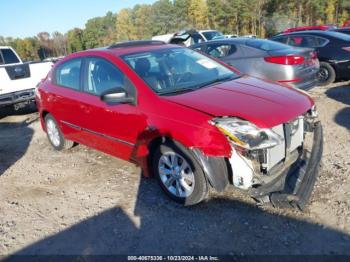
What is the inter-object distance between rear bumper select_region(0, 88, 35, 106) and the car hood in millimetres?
6086

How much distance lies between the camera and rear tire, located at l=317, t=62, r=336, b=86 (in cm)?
884

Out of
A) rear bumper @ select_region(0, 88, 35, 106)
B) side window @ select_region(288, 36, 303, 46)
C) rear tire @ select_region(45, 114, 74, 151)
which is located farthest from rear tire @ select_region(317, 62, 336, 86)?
rear bumper @ select_region(0, 88, 35, 106)

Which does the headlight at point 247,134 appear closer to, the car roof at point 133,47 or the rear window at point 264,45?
the car roof at point 133,47

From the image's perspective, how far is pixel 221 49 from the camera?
27.2 feet

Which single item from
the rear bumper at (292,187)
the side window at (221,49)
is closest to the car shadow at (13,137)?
the rear bumper at (292,187)

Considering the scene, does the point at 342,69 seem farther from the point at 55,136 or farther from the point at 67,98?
the point at 55,136

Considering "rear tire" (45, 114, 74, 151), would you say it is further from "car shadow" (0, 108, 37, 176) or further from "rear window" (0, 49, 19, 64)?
"rear window" (0, 49, 19, 64)

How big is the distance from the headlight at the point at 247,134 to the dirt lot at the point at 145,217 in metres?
0.79

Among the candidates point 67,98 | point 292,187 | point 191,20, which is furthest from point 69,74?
point 191,20

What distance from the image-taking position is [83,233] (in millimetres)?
3578

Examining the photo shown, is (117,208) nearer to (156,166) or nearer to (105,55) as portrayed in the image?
(156,166)

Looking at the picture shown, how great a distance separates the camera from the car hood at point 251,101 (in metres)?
3.34

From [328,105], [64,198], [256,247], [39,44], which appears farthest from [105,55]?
[39,44]

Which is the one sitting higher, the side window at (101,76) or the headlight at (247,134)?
the side window at (101,76)
